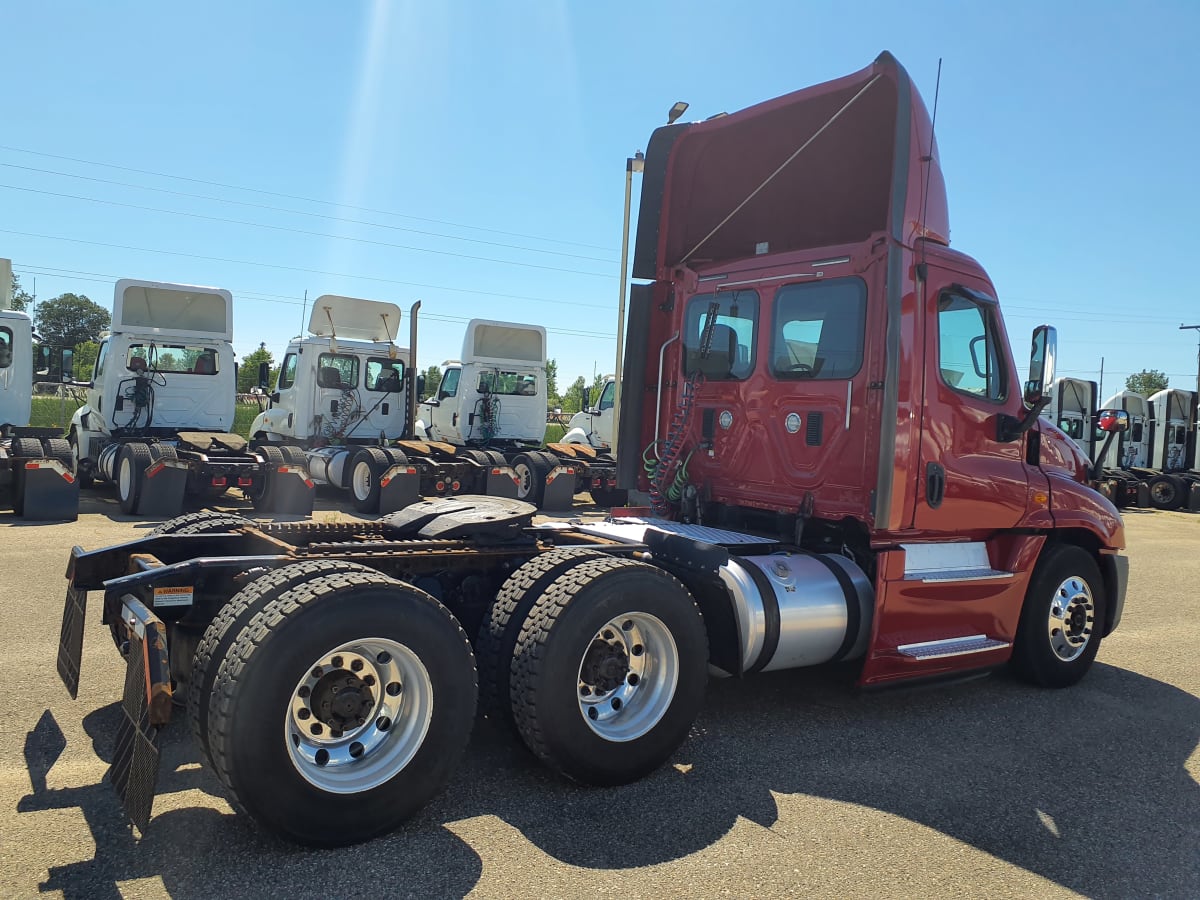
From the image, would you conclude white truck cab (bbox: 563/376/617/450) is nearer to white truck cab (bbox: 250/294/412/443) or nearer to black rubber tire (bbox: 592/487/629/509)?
black rubber tire (bbox: 592/487/629/509)

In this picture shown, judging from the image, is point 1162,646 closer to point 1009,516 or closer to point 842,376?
point 1009,516

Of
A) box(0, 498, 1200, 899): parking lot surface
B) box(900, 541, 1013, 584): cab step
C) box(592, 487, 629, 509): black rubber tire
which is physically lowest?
box(0, 498, 1200, 899): parking lot surface

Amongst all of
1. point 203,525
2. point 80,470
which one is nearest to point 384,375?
point 80,470

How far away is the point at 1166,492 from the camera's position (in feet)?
79.5

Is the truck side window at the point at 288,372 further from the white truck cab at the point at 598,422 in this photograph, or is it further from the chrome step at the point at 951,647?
the chrome step at the point at 951,647

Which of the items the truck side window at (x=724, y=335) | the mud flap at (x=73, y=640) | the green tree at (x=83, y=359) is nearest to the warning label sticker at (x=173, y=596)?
the mud flap at (x=73, y=640)

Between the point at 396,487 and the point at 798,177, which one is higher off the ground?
the point at 798,177

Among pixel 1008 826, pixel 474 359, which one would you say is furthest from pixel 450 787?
pixel 474 359

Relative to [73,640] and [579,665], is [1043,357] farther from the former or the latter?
[73,640]

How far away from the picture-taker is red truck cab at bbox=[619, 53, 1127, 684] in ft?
16.8

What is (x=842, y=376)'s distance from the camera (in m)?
5.33

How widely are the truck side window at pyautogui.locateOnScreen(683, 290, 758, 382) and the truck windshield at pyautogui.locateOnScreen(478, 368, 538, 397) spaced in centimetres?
1111

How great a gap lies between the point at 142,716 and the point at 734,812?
2.31 m

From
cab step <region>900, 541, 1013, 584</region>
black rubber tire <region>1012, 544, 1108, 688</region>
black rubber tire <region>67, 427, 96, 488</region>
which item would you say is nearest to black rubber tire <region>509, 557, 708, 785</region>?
cab step <region>900, 541, 1013, 584</region>
